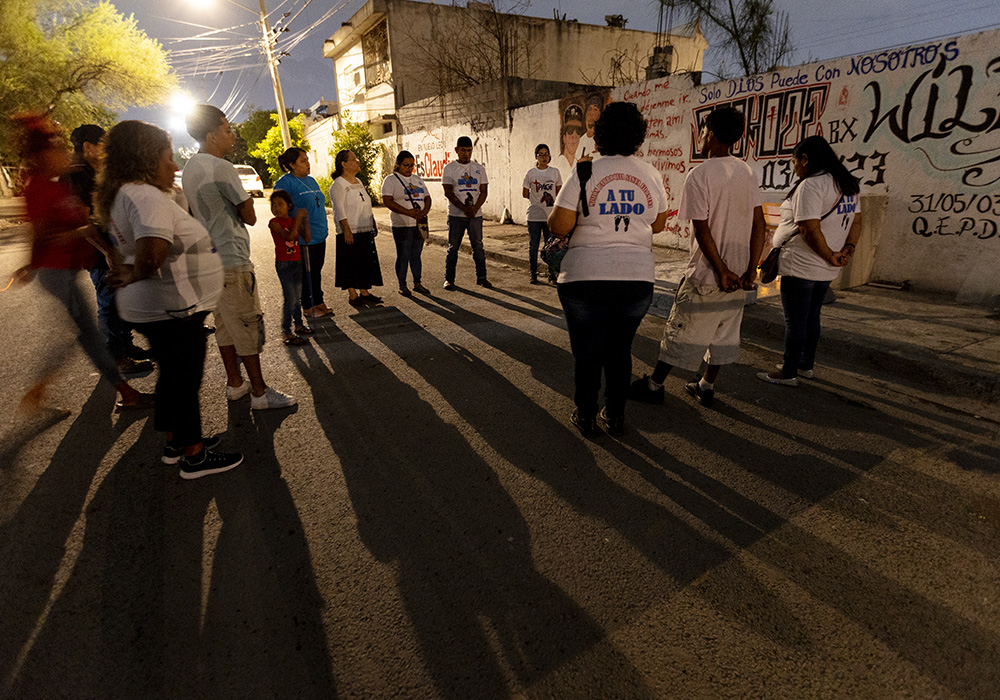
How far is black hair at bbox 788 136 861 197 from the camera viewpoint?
3406 mm

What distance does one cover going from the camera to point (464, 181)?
7137mm

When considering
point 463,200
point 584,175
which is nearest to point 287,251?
point 463,200

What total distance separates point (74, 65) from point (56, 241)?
91.4 ft

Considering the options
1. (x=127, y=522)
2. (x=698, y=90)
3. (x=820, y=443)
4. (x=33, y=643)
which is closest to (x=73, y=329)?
(x=127, y=522)

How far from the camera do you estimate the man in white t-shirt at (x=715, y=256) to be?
312 centimetres

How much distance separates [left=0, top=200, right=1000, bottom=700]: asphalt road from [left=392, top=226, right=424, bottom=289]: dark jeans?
130 inches

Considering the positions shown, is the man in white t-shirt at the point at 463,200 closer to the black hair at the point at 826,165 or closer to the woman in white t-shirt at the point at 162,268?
the black hair at the point at 826,165

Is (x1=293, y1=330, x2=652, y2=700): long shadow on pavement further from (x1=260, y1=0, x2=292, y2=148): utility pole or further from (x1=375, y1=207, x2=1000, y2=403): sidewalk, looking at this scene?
(x1=260, y1=0, x2=292, y2=148): utility pole

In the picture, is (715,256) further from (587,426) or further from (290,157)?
(290,157)

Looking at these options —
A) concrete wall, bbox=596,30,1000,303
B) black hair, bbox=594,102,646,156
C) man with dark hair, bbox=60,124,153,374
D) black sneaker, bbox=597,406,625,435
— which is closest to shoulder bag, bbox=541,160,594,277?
black hair, bbox=594,102,646,156

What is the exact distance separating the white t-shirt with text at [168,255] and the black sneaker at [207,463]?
832mm

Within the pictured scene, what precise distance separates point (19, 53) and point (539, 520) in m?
30.2

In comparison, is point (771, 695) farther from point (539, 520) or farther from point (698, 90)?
point (698, 90)

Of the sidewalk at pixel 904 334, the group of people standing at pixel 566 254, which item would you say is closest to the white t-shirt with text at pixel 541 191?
the sidewalk at pixel 904 334
